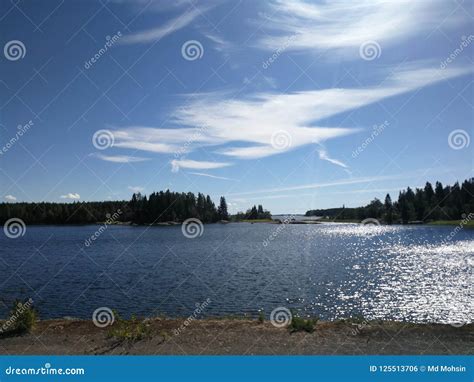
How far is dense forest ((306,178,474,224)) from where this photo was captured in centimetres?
14275

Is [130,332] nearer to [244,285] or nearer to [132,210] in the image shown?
[244,285]

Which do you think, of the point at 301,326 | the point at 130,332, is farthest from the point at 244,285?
the point at 130,332

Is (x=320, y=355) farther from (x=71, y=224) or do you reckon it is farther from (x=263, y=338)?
(x=71, y=224)

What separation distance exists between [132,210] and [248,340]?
157101mm

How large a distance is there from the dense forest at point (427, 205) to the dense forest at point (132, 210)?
3157 inches

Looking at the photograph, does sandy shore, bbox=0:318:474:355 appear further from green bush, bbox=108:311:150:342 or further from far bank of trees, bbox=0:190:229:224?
far bank of trees, bbox=0:190:229:224

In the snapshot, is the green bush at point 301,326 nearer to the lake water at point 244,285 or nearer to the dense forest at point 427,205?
the lake water at point 244,285

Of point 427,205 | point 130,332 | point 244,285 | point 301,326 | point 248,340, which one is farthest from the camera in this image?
point 427,205

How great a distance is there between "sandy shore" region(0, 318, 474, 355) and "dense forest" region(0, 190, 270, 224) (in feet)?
433

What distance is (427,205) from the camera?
6398 inches

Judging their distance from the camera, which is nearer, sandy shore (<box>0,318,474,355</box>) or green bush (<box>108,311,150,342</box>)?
sandy shore (<box>0,318,474,355</box>)

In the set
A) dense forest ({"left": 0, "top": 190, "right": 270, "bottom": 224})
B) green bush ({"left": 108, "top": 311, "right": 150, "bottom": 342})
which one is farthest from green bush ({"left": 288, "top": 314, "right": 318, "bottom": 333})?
dense forest ({"left": 0, "top": 190, "right": 270, "bottom": 224})

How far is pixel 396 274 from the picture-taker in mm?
42375

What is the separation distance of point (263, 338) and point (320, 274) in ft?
90.6
